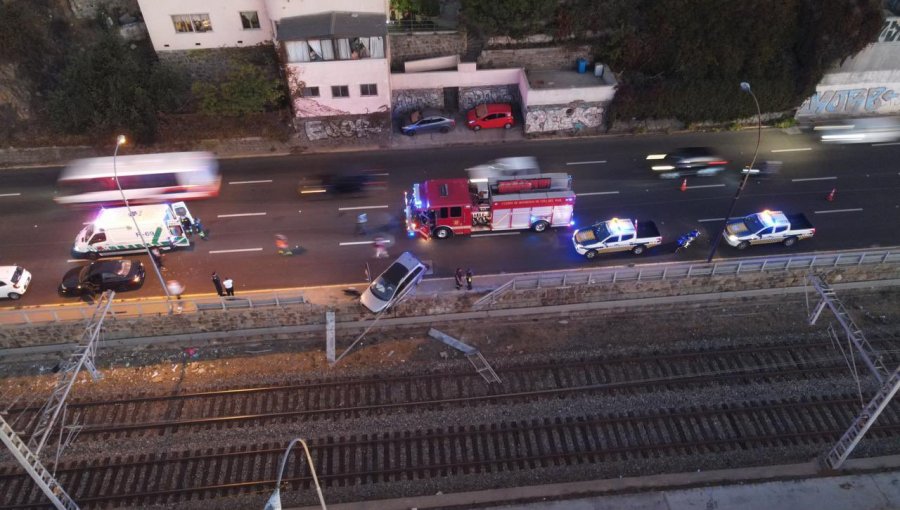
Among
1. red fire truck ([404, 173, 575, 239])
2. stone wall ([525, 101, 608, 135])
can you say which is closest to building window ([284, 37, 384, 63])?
red fire truck ([404, 173, 575, 239])

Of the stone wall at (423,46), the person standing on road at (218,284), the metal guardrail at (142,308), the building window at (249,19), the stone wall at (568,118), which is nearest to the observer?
the metal guardrail at (142,308)

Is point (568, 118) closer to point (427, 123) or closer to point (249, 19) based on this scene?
point (427, 123)

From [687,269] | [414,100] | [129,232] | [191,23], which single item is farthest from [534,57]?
[129,232]

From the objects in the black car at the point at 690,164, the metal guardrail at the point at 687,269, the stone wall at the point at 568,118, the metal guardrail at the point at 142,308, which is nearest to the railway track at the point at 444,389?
the metal guardrail at the point at 687,269

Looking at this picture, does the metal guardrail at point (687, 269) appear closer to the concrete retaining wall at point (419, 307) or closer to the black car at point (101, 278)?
the concrete retaining wall at point (419, 307)

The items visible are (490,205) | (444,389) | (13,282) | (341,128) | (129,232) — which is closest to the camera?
(444,389)

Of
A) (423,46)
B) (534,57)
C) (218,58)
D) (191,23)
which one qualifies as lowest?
(534,57)
